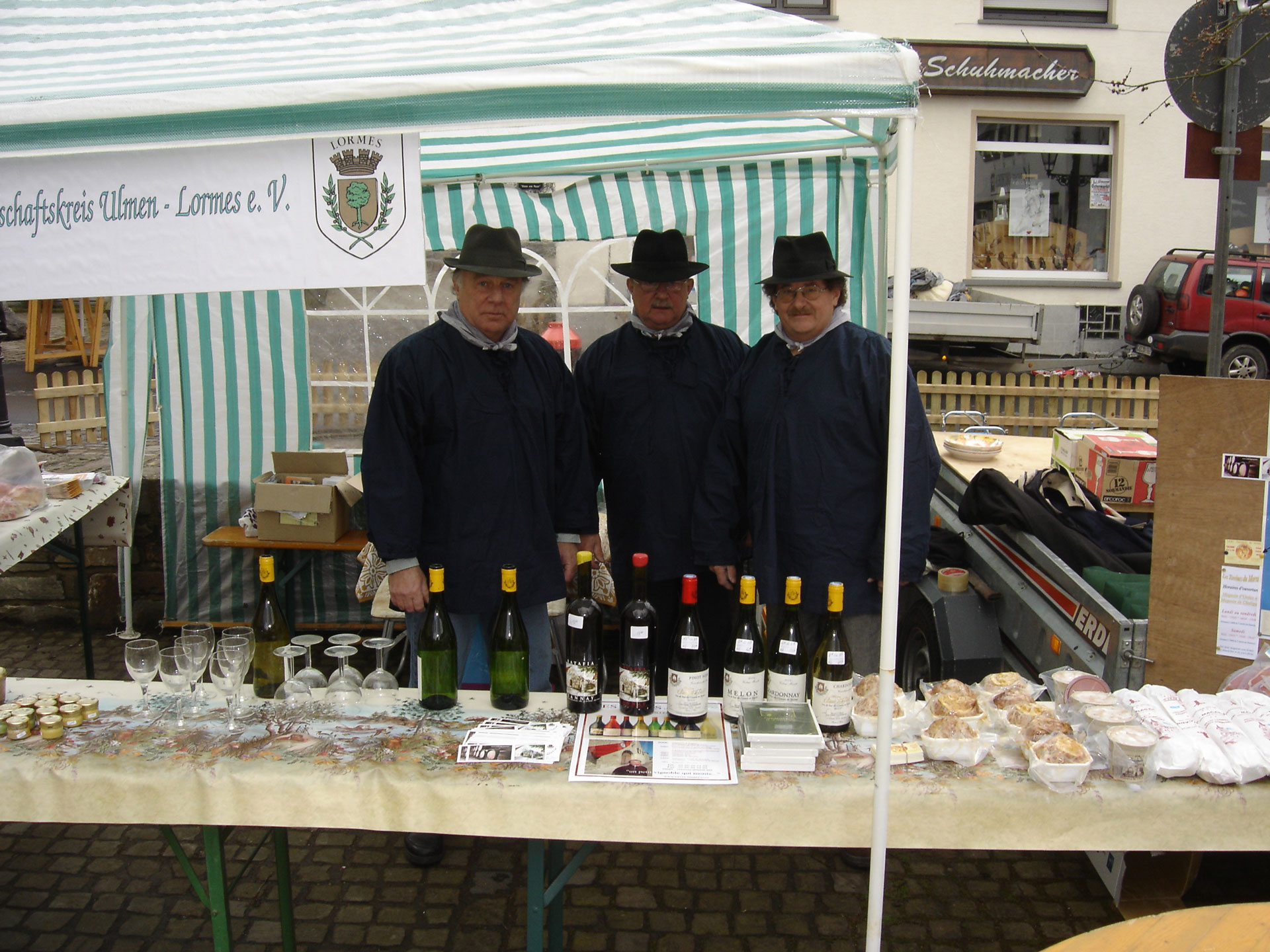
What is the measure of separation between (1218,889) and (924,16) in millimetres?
12315

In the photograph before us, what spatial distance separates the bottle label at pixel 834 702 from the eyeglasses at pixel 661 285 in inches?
60.8

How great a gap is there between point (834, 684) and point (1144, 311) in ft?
38.2

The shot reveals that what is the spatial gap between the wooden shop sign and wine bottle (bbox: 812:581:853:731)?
12052 mm

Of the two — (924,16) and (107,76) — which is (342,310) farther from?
(924,16)

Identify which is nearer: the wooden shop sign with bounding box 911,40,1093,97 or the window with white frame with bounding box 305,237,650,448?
the window with white frame with bounding box 305,237,650,448

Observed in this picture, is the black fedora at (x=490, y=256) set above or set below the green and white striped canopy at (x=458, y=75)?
below

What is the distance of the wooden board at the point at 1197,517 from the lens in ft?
8.31

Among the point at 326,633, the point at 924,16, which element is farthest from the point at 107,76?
the point at 924,16

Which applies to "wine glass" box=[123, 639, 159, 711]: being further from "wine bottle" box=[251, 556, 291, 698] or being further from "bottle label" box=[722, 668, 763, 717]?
"bottle label" box=[722, 668, 763, 717]

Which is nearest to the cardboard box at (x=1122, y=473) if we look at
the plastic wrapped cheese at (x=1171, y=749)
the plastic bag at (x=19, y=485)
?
the plastic wrapped cheese at (x=1171, y=749)

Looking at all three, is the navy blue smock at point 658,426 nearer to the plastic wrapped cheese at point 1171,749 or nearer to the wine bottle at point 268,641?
the wine bottle at point 268,641

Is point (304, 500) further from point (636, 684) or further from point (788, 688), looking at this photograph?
point (788, 688)

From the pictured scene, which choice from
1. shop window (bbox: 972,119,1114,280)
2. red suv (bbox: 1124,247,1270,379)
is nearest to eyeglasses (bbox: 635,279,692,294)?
red suv (bbox: 1124,247,1270,379)

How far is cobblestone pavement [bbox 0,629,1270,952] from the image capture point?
271cm
